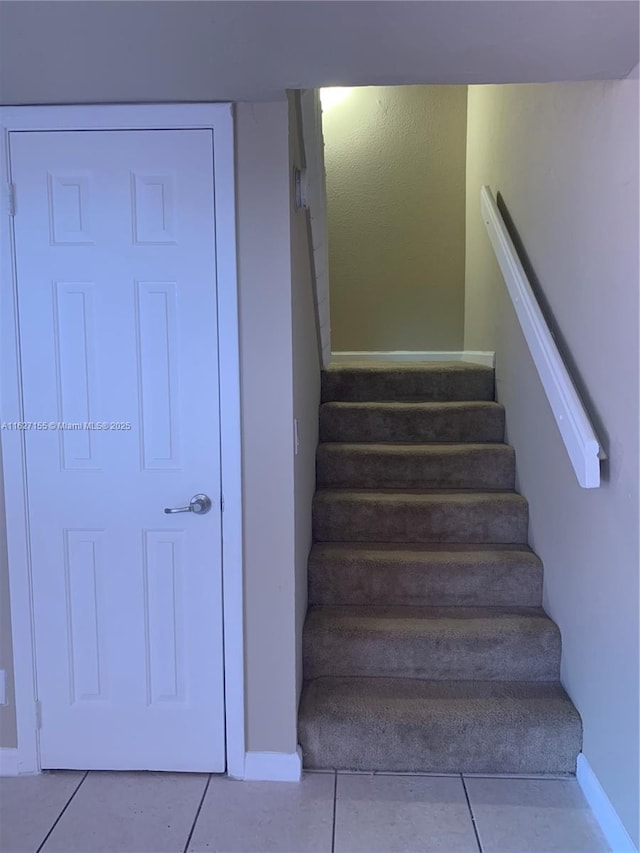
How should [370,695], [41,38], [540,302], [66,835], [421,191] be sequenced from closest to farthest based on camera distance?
[41,38] < [66,835] < [370,695] < [540,302] < [421,191]

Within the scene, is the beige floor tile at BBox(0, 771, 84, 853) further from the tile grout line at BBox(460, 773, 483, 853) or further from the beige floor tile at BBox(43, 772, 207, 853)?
the tile grout line at BBox(460, 773, 483, 853)

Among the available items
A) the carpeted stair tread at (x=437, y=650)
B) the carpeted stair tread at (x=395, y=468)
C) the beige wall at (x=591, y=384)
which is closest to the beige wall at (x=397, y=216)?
the beige wall at (x=591, y=384)

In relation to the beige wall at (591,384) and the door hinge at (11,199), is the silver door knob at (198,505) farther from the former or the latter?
the beige wall at (591,384)

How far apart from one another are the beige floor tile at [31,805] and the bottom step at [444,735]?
75 centimetres

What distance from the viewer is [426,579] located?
2.40 metres

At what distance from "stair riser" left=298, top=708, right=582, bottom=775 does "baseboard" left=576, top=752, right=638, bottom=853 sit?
2.3 inches

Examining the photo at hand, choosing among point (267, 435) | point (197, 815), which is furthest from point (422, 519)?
point (197, 815)

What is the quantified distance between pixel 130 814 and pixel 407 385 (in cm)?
220

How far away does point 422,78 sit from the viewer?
1.60 m

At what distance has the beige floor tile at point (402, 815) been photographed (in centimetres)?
174

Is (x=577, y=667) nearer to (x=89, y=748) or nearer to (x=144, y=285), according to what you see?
(x=89, y=748)

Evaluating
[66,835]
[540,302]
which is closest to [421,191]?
[540,302]

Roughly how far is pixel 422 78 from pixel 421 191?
2335 millimetres

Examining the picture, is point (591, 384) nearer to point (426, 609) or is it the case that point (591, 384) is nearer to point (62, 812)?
point (426, 609)
